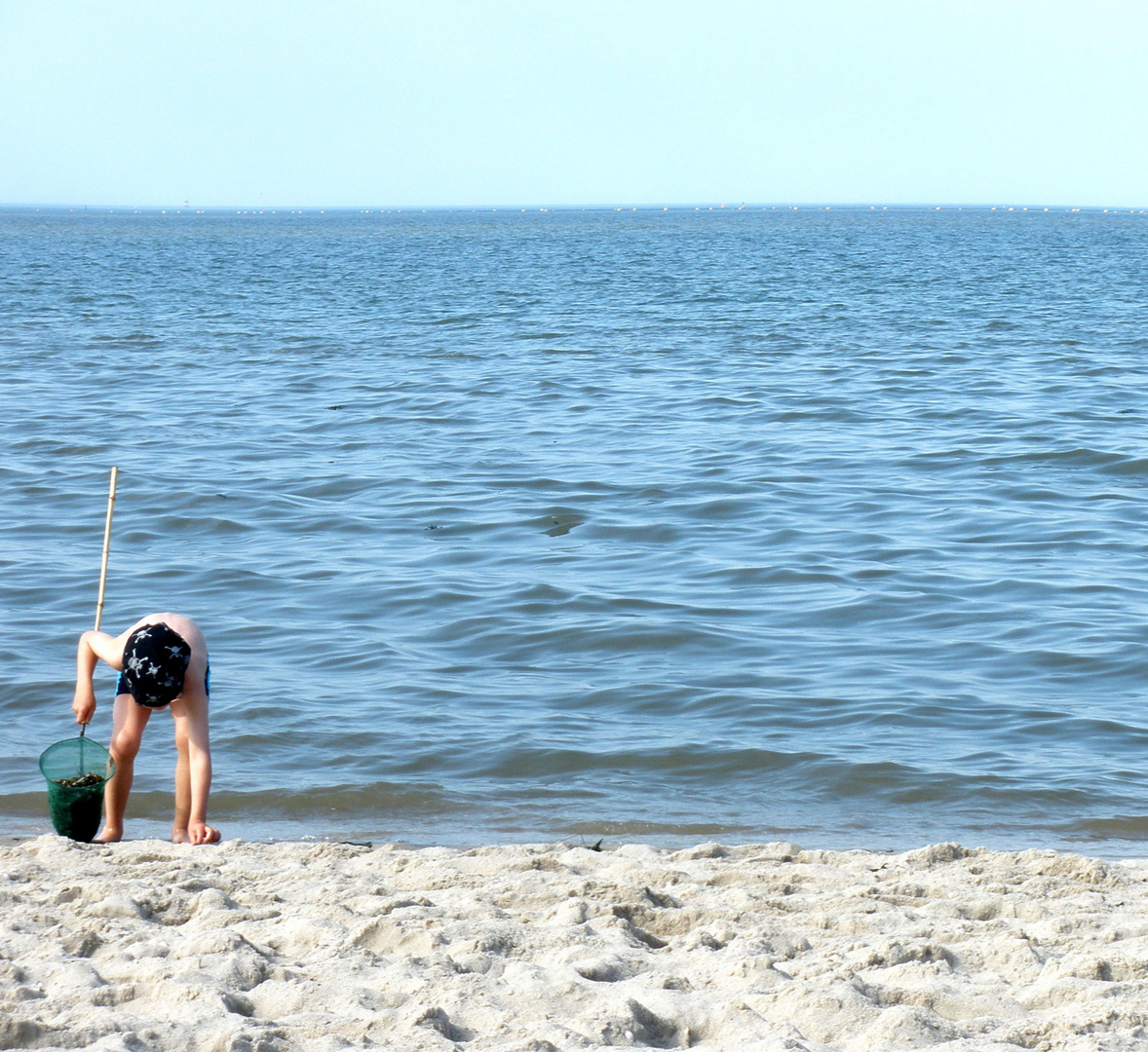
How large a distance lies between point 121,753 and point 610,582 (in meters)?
4.91

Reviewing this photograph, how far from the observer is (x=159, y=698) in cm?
563

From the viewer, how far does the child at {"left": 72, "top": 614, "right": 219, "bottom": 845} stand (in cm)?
559

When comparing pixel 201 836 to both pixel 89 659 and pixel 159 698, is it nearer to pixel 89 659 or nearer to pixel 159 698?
pixel 159 698

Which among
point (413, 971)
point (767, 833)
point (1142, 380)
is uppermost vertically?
point (1142, 380)

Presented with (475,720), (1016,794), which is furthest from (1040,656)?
(475,720)

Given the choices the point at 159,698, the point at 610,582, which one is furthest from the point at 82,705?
the point at 610,582

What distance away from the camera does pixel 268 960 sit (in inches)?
166

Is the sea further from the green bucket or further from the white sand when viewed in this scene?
the white sand

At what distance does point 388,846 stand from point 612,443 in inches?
389

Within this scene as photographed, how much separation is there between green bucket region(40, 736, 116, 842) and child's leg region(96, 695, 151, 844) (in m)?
0.05

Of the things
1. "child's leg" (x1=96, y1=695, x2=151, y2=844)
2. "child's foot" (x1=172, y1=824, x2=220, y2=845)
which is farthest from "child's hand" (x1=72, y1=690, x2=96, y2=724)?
"child's foot" (x1=172, y1=824, x2=220, y2=845)

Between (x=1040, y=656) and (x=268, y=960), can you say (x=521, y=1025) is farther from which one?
(x=1040, y=656)

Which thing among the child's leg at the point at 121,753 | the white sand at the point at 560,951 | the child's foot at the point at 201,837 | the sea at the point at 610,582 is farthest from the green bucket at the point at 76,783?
the sea at the point at 610,582

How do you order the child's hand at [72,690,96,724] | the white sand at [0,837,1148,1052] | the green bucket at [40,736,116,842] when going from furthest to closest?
the green bucket at [40,736,116,842], the child's hand at [72,690,96,724], the white sand at [0,837,1148,1052]
